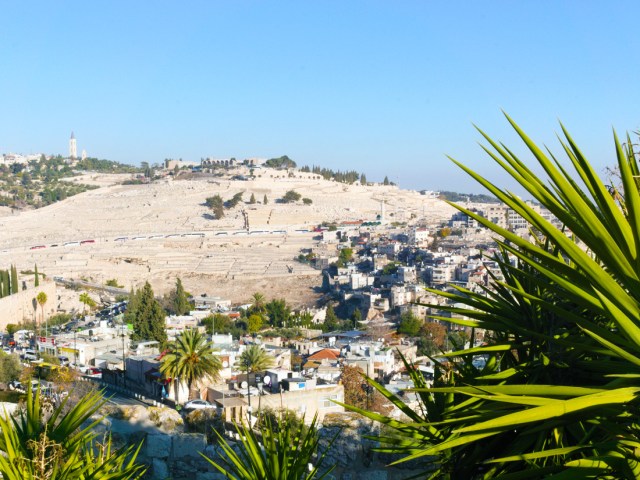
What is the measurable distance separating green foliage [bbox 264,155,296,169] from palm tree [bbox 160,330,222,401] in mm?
92689

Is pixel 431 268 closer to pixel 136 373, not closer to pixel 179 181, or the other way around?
pixel 136 373

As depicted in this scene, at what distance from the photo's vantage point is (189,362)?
1550cm

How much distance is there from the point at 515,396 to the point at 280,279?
48.1m

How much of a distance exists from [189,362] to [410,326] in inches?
649

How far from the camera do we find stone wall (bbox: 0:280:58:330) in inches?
1246

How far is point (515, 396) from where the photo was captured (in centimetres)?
163

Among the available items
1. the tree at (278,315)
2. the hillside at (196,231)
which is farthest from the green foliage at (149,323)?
the hillside at (196,231)

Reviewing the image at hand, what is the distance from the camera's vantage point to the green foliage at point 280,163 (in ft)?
359

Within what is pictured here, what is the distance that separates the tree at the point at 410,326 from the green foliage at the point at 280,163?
77.8m

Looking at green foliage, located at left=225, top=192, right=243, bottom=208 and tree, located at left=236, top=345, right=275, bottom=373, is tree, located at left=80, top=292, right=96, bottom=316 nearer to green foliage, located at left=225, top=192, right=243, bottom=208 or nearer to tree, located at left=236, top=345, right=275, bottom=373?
tree, located at left=236, top=345, right=275, bottom=373

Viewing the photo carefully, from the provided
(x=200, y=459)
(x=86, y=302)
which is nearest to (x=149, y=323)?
(x=86, y=302)

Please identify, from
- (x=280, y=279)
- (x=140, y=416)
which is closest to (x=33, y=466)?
(x=140, y=416)

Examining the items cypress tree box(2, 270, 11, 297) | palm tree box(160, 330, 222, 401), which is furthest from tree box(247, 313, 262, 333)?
palm tree box(160, 330, 222, 401)

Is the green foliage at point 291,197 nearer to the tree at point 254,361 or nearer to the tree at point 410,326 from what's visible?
the tree at point 410,326
